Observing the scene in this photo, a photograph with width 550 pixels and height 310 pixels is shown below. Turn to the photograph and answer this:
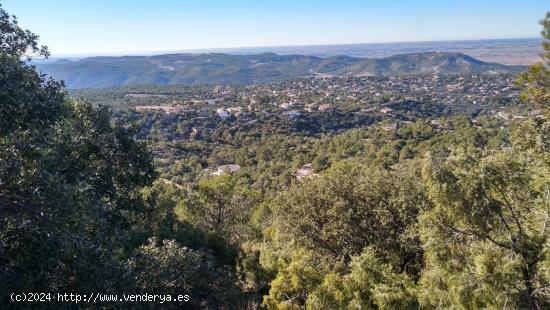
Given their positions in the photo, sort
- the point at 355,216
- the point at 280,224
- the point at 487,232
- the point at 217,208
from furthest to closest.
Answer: the point at 217,208
the point at 280,224
the point at 355,216
the point at 487,232

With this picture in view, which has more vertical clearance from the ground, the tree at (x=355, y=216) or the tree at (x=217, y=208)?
the tree at (x=355, y=216)

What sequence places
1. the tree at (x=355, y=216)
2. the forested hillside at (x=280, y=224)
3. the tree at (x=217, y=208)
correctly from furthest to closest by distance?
the tree at (x=217, y=208) < the tree at (x=355, y=216) < the forested hillside at (x=280, y=224)

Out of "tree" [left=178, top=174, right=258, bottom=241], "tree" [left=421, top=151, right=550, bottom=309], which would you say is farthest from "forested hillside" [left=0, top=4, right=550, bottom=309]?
"tree" [left=178, top=174, right=258, bottom=241]

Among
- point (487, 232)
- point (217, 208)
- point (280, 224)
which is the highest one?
point (487, 232)

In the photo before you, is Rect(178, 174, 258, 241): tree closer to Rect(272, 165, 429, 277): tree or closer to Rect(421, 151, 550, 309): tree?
Rect(272, 165, 429, 277): tree

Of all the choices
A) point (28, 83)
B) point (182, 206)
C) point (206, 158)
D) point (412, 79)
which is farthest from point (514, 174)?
point (412, 79)

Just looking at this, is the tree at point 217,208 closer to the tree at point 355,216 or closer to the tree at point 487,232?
the tree at point 355,216

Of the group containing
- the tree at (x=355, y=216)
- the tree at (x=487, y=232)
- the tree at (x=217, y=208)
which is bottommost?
the tree at (x=217, y=208)

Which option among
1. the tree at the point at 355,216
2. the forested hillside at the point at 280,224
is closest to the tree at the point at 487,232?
the forested hillside at the point at 280,224

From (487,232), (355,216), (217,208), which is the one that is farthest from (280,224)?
(217,208)

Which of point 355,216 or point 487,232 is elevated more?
point 487,232

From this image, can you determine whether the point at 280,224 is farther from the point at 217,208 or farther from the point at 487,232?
the point at 217,208
